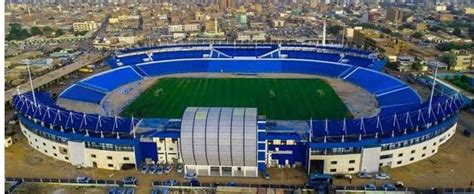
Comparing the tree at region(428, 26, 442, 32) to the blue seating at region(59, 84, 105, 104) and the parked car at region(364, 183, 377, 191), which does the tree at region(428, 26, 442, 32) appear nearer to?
the blue seating at region(59, 84, 105, 104)

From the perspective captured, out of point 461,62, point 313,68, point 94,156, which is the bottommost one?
point 94,156

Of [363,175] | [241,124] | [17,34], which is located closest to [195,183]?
[241,124]

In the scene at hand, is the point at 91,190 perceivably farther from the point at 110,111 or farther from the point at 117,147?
the point at 110,111

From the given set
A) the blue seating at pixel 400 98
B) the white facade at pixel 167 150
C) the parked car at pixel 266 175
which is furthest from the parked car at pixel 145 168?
the blue seating at pixel 400 98

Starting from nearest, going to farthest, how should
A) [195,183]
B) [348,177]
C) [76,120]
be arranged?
1. [195,183]
2. [348,177]
3. [76,120]

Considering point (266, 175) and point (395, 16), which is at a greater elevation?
point (395, 16)

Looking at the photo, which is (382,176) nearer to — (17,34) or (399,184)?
(399,184)

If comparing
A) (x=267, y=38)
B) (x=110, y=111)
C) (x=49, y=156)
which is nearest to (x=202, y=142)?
(x=49, y=156)

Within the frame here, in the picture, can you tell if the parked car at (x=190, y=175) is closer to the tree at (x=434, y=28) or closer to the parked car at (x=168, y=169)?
the parked car at (x=168, y=169)
